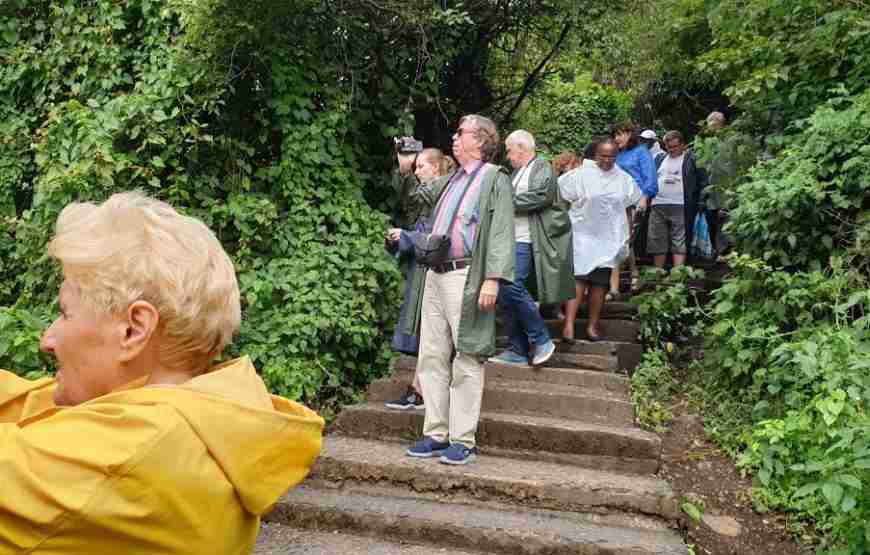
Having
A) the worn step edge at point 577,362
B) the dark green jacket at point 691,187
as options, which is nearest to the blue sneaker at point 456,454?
the worn step edge at point 577,362

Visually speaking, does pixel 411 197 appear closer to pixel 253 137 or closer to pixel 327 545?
pixel 253 137

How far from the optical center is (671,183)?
818 centimetres

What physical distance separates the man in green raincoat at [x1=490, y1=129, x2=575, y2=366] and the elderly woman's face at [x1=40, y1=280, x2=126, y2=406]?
173 inches

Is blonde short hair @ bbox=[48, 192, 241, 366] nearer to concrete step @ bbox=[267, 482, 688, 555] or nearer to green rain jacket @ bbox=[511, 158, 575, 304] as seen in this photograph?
concrete step @ bbox=[267, 482, 688, 555]

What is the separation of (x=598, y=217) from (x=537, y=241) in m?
1.01

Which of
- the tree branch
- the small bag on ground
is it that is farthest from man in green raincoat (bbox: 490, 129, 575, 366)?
the small bag on ground

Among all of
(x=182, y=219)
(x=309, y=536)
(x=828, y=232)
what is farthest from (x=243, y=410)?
(x=828, y=232)

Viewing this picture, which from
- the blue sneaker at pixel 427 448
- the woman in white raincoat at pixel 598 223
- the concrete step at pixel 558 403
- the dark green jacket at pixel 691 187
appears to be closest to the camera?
the blue sneaker at pixel 427 448

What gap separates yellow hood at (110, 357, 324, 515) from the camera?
3.79ft

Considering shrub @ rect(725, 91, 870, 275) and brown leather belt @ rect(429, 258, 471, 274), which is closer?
brown leather belt @ rect(429, 258, 471, 274)

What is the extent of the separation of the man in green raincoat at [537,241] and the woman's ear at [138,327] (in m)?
4.38

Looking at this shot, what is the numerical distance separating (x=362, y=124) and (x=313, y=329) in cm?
240

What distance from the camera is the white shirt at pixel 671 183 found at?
8102mm

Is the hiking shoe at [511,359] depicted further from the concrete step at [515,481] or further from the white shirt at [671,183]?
the white shirt at [671,183]
